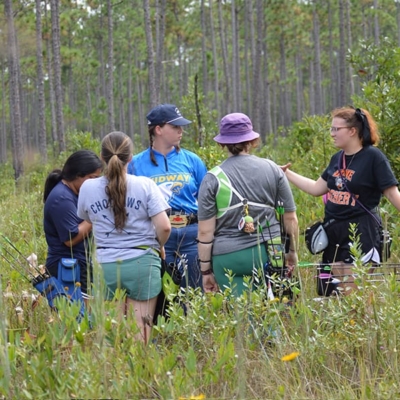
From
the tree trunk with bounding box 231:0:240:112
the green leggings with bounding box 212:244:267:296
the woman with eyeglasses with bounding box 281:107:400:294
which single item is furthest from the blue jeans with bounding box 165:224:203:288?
the tree trunk with bounding box 231:0:240:112

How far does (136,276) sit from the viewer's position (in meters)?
4.11

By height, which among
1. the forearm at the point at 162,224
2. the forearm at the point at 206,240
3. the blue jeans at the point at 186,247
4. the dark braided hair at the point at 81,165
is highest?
the dark braided hair at the point at 81,165

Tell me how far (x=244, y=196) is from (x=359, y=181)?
31.9 inches

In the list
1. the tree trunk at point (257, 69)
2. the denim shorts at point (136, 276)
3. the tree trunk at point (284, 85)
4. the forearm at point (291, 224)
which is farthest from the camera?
the tree trunk at point (284, 85)

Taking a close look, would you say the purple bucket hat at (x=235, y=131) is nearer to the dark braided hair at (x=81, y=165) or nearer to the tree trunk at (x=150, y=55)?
the dark braided hair at (x=81, y=165)

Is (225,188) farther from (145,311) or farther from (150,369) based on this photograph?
(150,369)

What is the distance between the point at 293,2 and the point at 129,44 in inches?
Answer: 571

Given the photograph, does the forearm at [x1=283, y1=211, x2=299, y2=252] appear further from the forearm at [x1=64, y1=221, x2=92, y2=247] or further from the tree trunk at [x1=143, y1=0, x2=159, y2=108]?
the tree trunk at [x1=143, y1=0, x2=159, y2=108]

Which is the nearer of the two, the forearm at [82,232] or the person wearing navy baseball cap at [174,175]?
the forearm at [82,232]

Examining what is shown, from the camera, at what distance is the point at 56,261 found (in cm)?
458

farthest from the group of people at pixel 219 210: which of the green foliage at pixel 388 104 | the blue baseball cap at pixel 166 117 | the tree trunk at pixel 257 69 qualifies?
the tree trunk at pixel 257 69

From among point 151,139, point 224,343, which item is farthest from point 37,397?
point 151,139

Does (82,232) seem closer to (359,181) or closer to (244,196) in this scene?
(244,196)

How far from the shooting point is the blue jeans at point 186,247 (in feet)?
16.1
